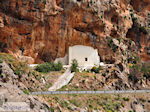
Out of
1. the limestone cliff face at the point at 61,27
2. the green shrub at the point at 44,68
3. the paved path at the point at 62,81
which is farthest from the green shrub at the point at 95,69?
the green shrub at the point at 44,68

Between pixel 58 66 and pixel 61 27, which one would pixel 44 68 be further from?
pixel 61 27

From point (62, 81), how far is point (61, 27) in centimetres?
1024

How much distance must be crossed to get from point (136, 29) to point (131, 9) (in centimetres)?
438

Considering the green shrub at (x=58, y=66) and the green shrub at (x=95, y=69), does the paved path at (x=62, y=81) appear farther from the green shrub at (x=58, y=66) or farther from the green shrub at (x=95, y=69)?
the green shrub at (x=95, y=69)

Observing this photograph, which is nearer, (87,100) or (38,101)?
(38,101)

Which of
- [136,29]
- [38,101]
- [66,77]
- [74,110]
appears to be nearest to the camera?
[38,101]

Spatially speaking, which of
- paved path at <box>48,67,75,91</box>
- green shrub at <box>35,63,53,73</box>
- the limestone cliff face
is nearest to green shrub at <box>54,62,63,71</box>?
green shrub at <box>35,63,53,73</box>

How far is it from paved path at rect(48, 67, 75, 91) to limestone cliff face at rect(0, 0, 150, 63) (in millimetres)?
5842

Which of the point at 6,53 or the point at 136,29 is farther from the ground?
the point at 136,29

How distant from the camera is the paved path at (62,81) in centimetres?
4247

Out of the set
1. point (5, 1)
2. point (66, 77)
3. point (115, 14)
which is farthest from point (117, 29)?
point (5, 1)

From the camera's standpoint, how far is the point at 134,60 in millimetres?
58500

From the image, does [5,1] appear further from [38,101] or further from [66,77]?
[38,101]

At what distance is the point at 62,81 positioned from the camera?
44156 millimetres
